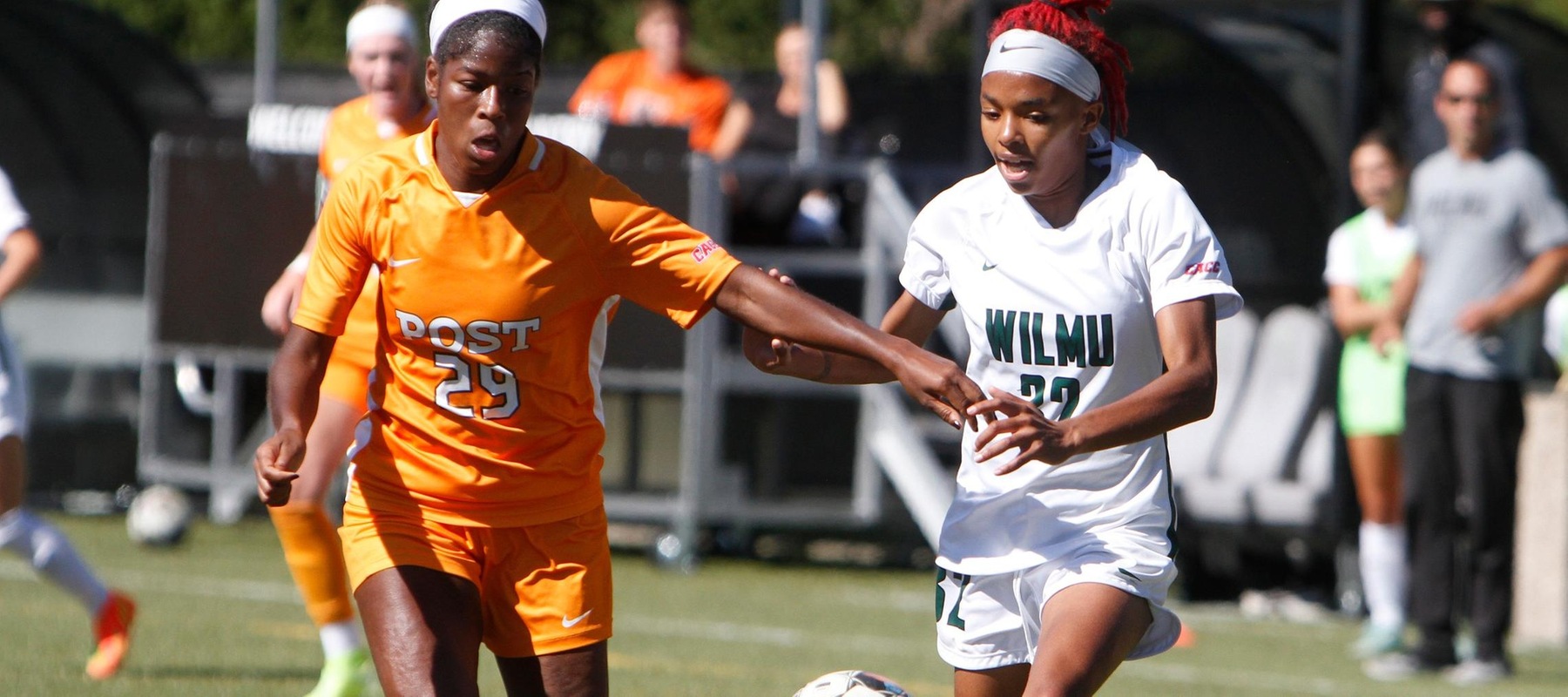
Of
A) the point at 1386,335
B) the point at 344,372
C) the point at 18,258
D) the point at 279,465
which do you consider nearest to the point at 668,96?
the point at 1386,335

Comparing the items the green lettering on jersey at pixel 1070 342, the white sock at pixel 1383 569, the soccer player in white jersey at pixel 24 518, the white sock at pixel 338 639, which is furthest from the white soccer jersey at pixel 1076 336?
the white sock at pixel 1383 569

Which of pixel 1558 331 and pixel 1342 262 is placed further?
pixel 1558 331

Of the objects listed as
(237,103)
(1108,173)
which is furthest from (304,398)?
(237,103)

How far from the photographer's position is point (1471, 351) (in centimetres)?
955

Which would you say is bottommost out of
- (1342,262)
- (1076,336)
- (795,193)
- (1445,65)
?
(1076,336)

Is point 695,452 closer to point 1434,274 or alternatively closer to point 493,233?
point 1434,274

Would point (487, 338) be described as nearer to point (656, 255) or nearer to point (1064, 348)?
point (656, 255)

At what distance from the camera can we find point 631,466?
13039 mm

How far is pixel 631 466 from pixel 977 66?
10.3ft

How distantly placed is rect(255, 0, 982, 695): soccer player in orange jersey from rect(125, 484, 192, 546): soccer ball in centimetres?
812

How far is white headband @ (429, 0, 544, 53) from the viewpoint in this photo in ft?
15.9

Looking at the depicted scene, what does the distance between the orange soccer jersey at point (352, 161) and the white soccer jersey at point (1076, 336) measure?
7.25 ft

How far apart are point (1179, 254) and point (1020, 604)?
84 cm

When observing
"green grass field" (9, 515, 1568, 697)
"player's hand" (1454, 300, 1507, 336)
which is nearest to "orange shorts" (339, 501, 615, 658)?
"green grass field" (9, 515, 1568, 697)
